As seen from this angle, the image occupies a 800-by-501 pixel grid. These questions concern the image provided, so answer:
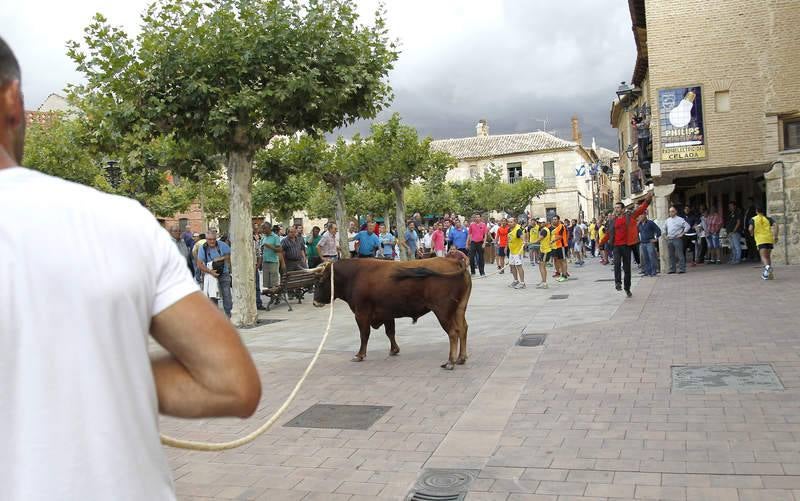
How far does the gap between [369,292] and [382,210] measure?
47.1 meters

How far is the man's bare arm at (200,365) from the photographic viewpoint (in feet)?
4.41

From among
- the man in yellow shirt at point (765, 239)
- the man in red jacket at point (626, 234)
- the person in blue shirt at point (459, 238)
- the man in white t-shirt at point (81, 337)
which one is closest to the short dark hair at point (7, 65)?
the man in white t-shirt at point (81, 337)

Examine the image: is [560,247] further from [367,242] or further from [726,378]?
[726,378]

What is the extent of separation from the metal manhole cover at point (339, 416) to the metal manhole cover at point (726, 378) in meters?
2.72

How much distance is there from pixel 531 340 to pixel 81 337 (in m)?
8.20

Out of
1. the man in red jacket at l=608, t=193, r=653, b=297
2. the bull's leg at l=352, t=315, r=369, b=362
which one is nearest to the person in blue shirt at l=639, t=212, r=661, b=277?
the man in red jacket at l=608, t=193, r=653, b=297

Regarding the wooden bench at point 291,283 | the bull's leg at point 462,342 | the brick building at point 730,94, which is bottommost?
the bull's leg at point 462,342

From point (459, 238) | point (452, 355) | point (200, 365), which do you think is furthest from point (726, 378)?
point (459, 238)

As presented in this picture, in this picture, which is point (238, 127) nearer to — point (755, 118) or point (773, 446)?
point (773, 446)

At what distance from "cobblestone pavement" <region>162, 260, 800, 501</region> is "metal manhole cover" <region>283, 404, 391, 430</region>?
128mm

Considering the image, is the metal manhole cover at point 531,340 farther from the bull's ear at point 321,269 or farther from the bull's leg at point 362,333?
the bull's ear at point 321,269

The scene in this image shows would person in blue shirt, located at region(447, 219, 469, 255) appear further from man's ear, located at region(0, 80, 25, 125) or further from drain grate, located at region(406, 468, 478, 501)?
man's ear, located at region(0, 80, 25, 125)

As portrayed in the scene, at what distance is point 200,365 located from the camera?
1354mm

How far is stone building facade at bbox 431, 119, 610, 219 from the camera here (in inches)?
2544
